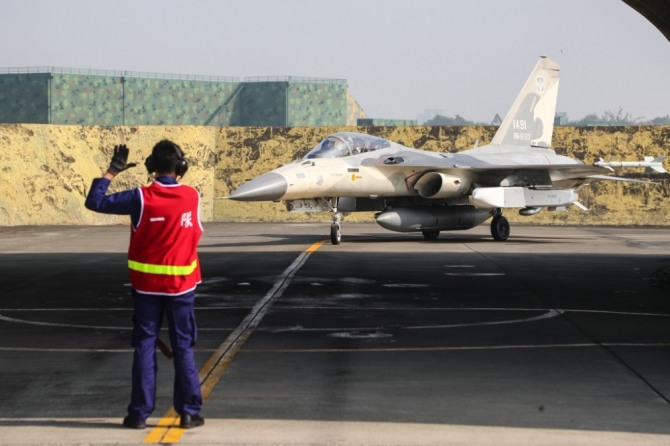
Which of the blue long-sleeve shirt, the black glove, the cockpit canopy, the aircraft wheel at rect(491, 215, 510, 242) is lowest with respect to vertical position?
the aircraft wheel at rect(491, 215, 510, 242)

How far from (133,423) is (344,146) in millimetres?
22533

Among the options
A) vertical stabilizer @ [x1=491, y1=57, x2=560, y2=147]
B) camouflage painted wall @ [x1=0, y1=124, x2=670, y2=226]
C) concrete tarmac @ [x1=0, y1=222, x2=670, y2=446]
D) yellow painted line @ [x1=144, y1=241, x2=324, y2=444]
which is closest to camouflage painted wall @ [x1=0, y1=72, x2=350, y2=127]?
camouflage painted wall @ [x1=0, y1=124, x2=670, y2=226]

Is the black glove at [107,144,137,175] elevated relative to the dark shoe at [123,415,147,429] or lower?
Result: elevated

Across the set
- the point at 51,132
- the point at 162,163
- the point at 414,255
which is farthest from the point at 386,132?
the point at 162,163

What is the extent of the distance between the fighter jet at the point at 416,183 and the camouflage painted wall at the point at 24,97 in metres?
94.8

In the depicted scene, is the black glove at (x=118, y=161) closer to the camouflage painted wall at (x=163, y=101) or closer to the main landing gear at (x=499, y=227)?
the main landing gear at (x=499, y=227)

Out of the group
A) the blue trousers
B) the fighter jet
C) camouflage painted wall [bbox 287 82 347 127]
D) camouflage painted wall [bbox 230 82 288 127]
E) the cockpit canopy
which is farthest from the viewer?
camouflage painted wall [bbox 287 82 347 127]

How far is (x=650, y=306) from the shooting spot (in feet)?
52.5

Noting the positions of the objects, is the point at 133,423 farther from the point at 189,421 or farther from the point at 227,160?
the point at 227,160

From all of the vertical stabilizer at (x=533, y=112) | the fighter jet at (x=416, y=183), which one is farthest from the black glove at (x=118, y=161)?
the vertical stabilizer at (x=533, y=112)

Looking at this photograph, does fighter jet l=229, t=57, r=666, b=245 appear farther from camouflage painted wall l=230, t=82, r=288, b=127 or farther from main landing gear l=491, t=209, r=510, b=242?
camouflage painted wall l=230, t=82, r=288, b=127

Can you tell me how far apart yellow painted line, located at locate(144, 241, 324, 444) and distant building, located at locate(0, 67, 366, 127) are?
107 m

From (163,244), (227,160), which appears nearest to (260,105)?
(227,160)

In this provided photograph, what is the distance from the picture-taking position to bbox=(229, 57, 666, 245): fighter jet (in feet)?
94.9
